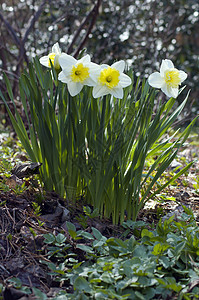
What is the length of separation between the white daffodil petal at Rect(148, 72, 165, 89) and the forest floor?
65 cm

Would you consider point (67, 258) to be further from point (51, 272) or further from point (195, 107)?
point (195, 107)

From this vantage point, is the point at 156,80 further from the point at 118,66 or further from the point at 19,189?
the point at 19,189

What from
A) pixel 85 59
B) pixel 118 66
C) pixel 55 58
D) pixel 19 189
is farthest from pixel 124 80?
pixel 19 189

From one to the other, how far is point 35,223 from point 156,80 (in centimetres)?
90

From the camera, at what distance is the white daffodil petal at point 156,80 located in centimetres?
161

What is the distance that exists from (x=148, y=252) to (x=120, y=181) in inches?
18.2

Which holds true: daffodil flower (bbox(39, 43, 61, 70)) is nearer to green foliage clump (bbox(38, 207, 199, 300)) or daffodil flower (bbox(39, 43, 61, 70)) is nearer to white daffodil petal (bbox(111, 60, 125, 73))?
white daffodil petal (bbox(111, 60, 125, 73))

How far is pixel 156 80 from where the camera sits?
1626 mm

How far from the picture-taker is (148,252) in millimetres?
1321

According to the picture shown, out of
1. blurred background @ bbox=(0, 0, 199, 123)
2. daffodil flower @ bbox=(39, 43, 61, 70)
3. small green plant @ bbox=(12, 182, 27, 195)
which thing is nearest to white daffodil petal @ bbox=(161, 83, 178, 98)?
daffodil flower @ bbox=(39, 43, 61, 70)

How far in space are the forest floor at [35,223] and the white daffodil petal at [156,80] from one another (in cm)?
65

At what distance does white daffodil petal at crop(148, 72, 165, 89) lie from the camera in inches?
63.3

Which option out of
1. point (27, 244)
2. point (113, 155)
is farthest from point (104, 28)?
point (27, 244)

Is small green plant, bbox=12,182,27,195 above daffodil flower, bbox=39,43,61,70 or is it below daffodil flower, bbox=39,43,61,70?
below
